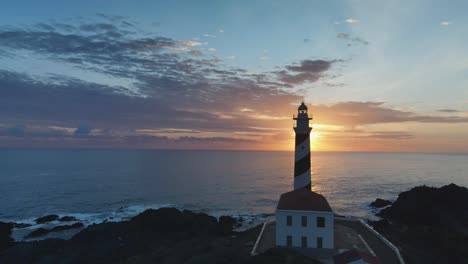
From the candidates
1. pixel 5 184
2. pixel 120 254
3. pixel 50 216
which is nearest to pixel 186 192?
pixel 50 216

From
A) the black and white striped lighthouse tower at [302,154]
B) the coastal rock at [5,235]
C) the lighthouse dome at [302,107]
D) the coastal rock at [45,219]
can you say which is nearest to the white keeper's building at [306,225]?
the black and white striped lighthouse tower at [302,154]

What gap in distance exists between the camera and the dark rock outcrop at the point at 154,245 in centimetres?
2268

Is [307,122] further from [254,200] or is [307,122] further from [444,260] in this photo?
[254,200]

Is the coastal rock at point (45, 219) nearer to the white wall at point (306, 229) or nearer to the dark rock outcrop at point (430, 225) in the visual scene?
the white wall at point (306, 229)

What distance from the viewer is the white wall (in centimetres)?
2217

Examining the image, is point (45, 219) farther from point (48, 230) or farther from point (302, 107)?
point (302, 107)

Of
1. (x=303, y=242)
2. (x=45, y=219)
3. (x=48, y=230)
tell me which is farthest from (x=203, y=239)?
(x=45, y=219)

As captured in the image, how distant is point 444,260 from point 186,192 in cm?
5466

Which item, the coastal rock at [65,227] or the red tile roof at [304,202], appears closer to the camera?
the red tile roof at [304,202]

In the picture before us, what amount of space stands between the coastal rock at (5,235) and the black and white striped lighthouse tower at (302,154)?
3451cm

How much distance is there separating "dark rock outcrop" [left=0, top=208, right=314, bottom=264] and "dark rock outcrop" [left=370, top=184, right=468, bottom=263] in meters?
13.7

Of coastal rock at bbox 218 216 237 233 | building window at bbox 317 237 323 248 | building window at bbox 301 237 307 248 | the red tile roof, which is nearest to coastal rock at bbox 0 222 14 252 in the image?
coastal rock at bbox 218 216 237 233

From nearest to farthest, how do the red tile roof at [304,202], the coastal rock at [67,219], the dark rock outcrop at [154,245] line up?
1. the red tile roof at [304,202]
2. the dark rock outcrop at [154,245]
3. the coastal rock at [67,219]

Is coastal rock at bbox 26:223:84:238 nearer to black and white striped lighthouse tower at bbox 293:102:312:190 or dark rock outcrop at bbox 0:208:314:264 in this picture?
dark rock outcrop at bbox 0:208:314:264
